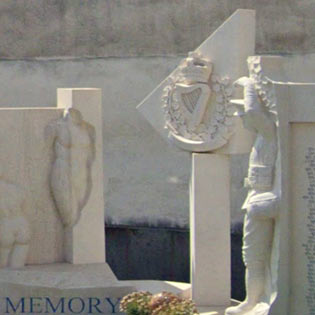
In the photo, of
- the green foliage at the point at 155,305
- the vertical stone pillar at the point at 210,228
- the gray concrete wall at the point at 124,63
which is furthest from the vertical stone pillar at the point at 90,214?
the gray concrete wall at the point at 124,63

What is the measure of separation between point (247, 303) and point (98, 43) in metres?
5.97

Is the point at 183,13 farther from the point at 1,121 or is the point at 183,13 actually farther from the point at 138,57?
the point at 1,121

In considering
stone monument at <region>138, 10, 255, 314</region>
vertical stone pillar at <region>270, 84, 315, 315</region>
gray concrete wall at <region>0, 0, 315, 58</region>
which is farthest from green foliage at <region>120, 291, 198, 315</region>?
gray concrete wall at <region>0, 0, 315, 58</region>

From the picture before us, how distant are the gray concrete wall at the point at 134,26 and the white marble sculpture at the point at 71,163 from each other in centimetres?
354

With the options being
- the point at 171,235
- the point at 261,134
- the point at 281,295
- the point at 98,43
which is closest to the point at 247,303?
the point at 281,295

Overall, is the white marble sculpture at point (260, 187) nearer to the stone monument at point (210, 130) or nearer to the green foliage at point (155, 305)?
the green foliage at point (155, 305)

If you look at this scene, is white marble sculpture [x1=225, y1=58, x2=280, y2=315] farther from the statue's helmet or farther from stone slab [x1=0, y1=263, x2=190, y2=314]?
stone slab [x1=0, y1=263, x2=190, y2=314]

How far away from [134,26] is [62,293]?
16.6ft

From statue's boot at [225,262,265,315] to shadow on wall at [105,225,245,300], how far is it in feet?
15.7

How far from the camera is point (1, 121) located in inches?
518

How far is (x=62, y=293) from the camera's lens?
12602 millimetres

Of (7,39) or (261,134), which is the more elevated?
(7,39)

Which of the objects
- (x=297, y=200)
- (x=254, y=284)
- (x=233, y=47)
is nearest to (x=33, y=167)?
(x=233, y=47)

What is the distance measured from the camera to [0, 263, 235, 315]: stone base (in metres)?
12.6
